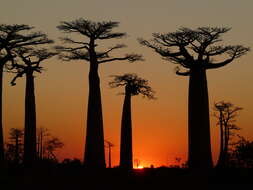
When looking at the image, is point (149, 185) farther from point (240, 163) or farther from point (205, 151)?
point (240, 163)

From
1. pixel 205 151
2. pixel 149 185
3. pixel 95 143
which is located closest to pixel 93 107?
pixel 95 143

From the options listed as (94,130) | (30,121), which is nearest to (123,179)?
(94,130)

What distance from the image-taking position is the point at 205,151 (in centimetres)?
2270

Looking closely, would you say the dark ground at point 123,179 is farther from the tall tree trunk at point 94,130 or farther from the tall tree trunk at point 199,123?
the tall tree trunk at point 94,130

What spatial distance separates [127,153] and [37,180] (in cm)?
1102

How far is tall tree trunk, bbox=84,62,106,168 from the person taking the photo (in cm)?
2464

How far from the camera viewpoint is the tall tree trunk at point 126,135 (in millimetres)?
30188

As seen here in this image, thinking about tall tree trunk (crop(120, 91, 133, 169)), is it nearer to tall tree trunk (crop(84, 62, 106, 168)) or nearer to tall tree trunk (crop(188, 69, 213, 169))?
tall tree trunk (crop(84, 62, 106, 168))

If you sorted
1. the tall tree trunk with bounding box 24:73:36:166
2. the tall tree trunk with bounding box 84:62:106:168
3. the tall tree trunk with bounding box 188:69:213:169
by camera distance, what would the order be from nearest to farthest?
the tall tree trunk with bounding box 188:69:213:169
the tall tree trunk with bounding box 84:62:106:168
the tall tree trunk with bounding box 24:73:36:166

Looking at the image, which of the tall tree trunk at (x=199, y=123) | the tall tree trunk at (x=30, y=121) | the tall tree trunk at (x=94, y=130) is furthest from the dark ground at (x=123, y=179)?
the tall tree trunk at (x=30, y=121)

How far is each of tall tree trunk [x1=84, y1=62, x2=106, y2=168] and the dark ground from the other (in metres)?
1.96

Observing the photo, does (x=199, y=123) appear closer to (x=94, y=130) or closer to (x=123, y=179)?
(x=94, y=130)

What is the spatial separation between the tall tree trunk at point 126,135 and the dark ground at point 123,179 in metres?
7.58

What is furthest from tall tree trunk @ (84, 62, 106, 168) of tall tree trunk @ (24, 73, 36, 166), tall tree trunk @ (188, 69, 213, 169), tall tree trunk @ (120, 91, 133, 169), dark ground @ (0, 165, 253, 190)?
tall tree trunk @ (120, 91, 133, 169)
